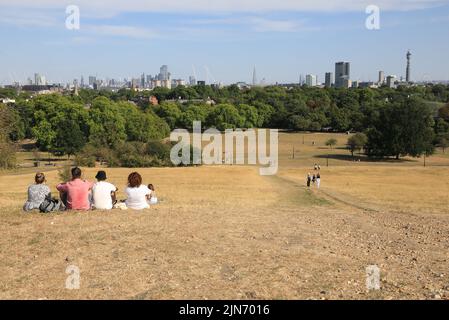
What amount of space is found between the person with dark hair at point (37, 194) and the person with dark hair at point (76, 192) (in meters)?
0.49

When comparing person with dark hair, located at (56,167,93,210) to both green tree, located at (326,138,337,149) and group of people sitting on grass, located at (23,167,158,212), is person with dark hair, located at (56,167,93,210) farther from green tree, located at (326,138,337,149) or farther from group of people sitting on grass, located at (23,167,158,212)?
green tree, located at (326,138,337,149)

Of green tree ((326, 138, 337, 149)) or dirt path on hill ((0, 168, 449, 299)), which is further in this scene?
green tree ((326, 138, 337, 149))

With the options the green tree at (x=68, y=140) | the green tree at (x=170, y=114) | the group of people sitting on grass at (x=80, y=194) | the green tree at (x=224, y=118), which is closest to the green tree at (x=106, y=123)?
the green tree at (x=68, y=140)

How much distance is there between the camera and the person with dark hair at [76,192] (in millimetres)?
13422

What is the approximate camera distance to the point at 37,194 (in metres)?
13.9

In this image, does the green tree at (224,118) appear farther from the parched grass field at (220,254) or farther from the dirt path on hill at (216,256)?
the dirt path on hill at (216,256)

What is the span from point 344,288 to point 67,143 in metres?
68.5

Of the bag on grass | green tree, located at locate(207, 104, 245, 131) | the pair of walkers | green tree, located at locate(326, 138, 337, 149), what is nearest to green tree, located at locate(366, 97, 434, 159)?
green tree, located at locate(326, 138, 337, 149)

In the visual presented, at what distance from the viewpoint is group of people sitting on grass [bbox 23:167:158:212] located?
13.5 metres

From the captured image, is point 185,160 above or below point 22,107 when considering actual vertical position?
below

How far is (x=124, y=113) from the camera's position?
91750 mm

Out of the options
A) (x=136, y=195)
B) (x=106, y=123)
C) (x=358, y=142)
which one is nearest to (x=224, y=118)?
(x=106, y=123)

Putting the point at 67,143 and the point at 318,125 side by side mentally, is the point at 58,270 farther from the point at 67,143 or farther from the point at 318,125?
the point at 318,125

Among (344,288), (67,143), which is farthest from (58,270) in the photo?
(67,143)
